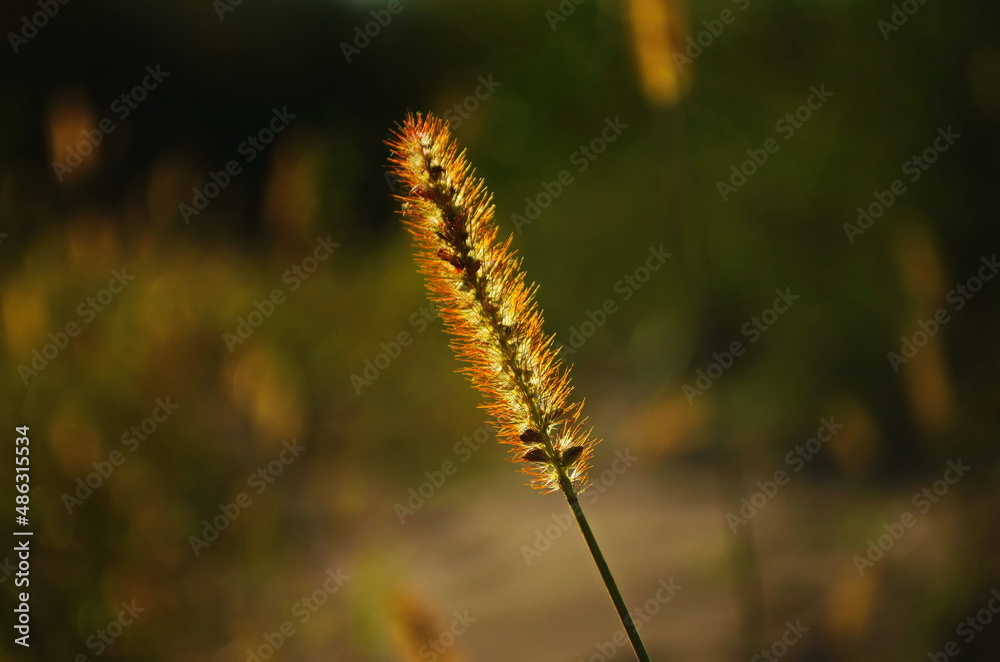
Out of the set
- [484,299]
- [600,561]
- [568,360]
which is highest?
[568,360]

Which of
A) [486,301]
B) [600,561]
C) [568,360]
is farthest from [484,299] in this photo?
[568,360]

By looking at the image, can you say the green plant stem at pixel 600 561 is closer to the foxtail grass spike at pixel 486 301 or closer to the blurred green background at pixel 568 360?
the foxtail grass spike at pixel 486 301

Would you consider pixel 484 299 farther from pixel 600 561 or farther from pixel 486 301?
pixel 600 561

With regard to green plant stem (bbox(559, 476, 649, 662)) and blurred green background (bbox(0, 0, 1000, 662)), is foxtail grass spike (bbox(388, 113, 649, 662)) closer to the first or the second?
green plant stem (bbox(559, 476, 649, 662))

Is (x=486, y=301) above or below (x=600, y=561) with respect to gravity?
above

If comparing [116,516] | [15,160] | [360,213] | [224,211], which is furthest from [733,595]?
[360,213]

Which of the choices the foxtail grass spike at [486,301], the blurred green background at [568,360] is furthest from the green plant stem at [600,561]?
the blurred green background at [568,360]

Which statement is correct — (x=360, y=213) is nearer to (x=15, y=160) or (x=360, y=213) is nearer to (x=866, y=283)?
(x=15, y=160)
